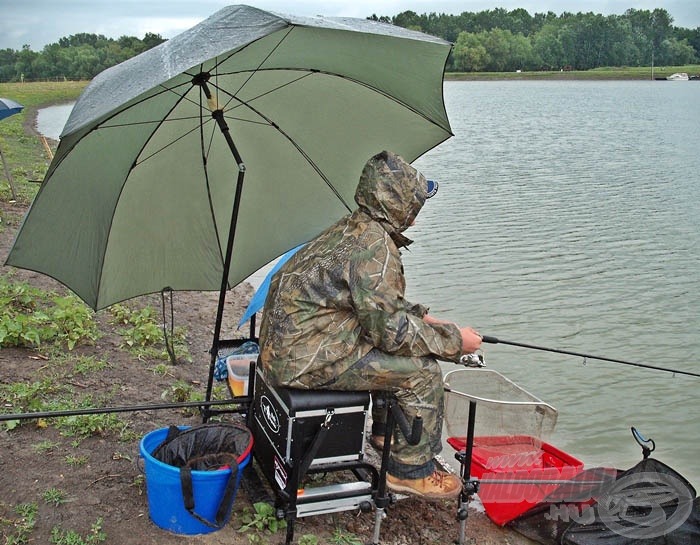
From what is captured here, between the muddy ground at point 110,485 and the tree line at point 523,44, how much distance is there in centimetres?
6112

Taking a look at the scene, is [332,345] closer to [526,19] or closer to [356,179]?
[356,179]

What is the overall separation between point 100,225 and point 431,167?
1489 centimetres

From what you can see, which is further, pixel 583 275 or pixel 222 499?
pixel 583 275

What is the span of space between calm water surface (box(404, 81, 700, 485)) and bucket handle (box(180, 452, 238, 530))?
3135 millimetres

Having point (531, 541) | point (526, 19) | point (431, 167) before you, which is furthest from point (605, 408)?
point (526, 19)

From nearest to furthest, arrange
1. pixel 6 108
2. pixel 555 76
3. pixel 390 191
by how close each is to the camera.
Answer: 1. pixel 390 191
2. pixel 6 108
3. pixel 555 76

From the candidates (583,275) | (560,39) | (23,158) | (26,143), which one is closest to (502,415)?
(583,275)

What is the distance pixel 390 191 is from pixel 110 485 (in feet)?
6.01

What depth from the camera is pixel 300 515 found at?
10.4ft

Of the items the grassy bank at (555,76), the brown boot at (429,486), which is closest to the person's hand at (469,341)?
the brown boot at (429,486)

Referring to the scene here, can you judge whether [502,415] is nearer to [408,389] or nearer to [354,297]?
[408,389]

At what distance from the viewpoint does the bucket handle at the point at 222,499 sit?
3006 mm

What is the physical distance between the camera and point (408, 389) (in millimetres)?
3127

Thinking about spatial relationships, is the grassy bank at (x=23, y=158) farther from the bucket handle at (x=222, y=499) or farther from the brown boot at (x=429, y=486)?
the brown boot at (x=429, y=486)
